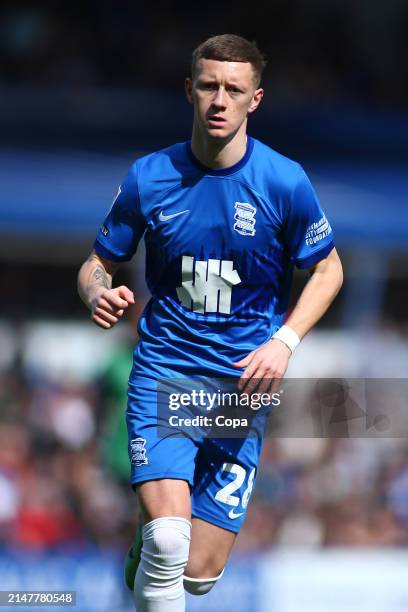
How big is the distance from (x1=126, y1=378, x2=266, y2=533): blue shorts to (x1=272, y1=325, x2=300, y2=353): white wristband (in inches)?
22.4

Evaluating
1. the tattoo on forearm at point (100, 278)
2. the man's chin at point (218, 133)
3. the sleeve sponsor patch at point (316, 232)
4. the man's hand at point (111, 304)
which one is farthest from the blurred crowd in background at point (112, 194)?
the man's hand at point (111, 304)

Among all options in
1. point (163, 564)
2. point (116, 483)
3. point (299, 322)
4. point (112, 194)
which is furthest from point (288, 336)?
point (112, 194)

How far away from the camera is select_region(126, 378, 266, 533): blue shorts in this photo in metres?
5.06

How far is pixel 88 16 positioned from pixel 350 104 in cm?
377

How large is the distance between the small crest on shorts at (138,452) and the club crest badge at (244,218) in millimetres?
985

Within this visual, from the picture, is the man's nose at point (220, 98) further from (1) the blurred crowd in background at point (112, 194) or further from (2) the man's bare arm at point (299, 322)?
(1) the blurred crowd in background at point (112, 194)

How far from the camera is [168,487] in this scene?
5.00m

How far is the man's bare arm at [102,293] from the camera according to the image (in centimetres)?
473

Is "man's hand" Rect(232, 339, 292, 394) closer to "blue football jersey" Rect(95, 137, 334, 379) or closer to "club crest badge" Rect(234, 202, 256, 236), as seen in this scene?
"blue football jersey" Rect(95, 137, 334, 379)

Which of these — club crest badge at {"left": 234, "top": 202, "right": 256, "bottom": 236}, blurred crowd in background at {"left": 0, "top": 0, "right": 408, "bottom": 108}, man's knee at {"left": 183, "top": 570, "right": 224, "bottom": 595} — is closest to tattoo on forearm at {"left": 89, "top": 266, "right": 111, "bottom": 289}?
club crest badge at {"left": 234, "top": 202, "right": 256, "bottom": 236}

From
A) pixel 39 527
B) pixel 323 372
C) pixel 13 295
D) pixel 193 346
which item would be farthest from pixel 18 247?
pixel 193 346

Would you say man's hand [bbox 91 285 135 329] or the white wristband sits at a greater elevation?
man's hand [bbox 91 285 135 329]

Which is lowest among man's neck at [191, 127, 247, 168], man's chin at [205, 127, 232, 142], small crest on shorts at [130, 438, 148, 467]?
small crest on shorts at [130, 438, 148, 467]

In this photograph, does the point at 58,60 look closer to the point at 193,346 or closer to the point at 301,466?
the point at 301,466
